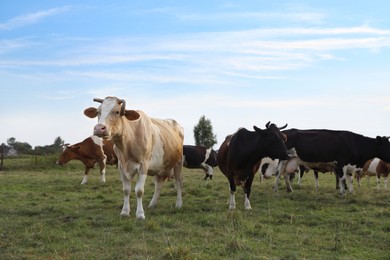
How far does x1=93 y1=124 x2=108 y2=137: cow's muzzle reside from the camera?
869 centimetres

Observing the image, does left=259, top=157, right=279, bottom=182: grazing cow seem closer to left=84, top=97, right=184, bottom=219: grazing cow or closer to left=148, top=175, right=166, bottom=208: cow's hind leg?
left=148, top=175, right=166, bottom=208: cow's hind leg

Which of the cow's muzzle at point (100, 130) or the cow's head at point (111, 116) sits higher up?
the cow's head at point (111, 116)

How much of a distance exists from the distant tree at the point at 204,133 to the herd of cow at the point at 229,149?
196 ft

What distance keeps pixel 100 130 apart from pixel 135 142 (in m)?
1.17

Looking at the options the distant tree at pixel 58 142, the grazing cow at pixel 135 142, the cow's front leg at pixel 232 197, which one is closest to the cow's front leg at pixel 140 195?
the grazing cow at pixel 135 142

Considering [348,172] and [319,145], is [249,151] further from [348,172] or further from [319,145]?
[348,172]

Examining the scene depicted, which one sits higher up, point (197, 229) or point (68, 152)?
point (68, 152)

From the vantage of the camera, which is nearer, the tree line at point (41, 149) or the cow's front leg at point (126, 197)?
the cow's front leg at point (126, 197)

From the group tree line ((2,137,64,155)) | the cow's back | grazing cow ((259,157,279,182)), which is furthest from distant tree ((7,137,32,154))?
the cow's back

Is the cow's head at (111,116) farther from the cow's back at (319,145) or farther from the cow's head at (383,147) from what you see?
the cow's head at (383,147)

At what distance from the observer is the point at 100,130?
28.6ft

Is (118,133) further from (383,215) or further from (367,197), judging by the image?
(367,197)

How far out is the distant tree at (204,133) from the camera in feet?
248

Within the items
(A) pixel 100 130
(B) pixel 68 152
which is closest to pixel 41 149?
(B) pixel 68 152
